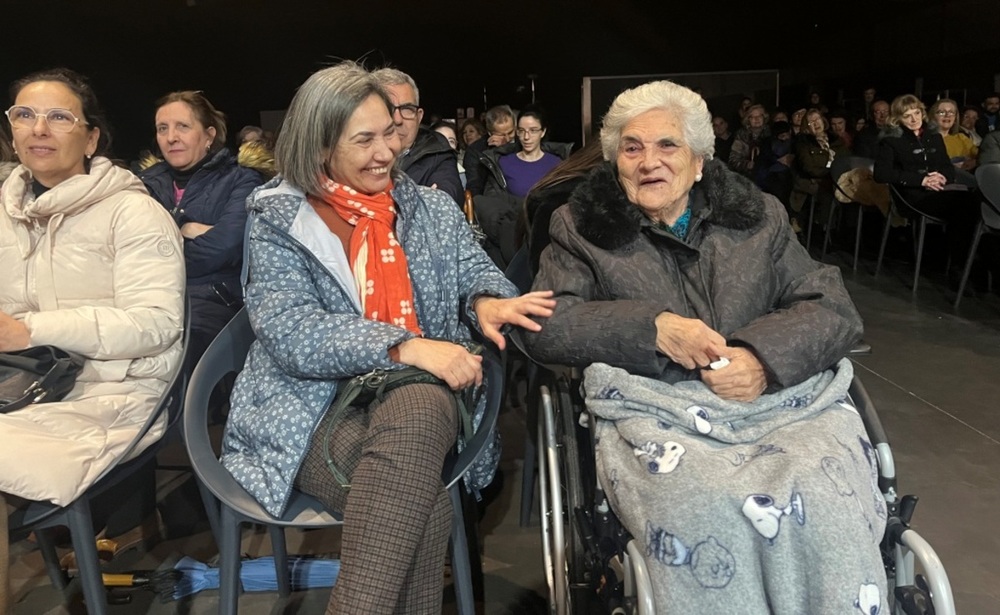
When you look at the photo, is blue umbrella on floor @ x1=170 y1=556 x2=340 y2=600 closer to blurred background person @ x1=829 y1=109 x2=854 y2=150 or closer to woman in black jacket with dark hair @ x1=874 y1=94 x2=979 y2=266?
woman in black jacket with dark hair @ x1=874 y1=94 x2=979 y2=266

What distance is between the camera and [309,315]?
150 centimetres

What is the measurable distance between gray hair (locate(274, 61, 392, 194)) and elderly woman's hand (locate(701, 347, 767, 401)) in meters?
0.91

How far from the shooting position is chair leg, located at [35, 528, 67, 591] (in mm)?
1935

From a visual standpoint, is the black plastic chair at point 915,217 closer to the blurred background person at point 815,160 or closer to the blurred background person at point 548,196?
the blurred background person at point 815,160

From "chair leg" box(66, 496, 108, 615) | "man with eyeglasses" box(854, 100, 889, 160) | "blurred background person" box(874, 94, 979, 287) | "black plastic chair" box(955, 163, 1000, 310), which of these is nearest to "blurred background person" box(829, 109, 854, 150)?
"man with eyeglasses" box(854, 100, 889, 160)

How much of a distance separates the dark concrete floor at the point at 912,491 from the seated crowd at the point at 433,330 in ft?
1.76

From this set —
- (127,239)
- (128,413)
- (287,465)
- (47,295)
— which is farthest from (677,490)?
(47,295)

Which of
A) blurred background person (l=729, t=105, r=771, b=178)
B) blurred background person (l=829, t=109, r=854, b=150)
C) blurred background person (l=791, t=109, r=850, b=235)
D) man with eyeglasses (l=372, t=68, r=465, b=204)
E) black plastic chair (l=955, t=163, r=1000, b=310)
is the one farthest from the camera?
blurred background person (l=729, t=105, r=771, b=178)

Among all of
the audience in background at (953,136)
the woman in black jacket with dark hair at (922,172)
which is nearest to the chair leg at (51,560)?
the woman in black jacket with dark hair at (922,172)

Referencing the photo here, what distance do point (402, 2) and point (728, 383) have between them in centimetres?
598

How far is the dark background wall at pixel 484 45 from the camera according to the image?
5.88 metres

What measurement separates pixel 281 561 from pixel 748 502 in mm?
1233

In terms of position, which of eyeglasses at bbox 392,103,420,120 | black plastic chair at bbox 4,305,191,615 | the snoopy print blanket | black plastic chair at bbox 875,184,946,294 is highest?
eyeglasses at bbox 392,103,420,120

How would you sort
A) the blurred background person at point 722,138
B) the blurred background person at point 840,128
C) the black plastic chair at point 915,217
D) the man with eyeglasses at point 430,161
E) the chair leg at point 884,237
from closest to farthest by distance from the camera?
1. the man with eyeglasses at point 430,161
2. the black plastic chair at point 915,217
3. the chair leg at point 884,237
4. the blurred background person at point 840,128
5. the blurred background person at point 722,138
